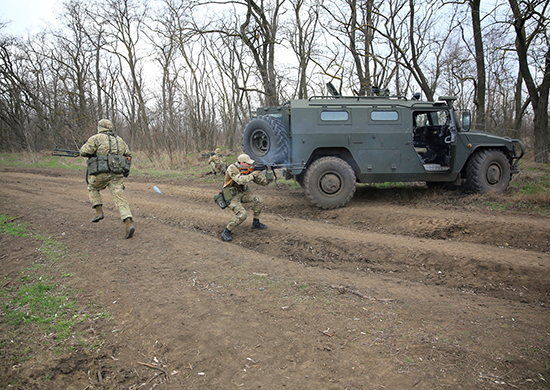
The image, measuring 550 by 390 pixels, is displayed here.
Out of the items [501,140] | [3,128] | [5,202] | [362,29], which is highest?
[362,29]

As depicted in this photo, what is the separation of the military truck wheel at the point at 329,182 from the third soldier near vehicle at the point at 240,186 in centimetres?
153

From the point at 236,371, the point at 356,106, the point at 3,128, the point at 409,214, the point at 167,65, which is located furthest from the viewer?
the point at 3,128

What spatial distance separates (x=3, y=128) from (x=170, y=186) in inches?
1068

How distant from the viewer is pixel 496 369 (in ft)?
8.61

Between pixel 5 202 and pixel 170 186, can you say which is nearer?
pixel 5 202

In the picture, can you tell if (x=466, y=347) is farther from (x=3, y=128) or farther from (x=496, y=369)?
(x=3, y=128)

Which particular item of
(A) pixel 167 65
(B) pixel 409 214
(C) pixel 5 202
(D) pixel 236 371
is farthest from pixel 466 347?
(A) pixel 167 65

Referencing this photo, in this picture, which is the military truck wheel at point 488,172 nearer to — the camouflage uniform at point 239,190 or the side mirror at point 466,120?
the side mirror at point 466,120

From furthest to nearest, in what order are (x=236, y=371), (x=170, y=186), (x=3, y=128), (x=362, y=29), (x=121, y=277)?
(x=3, y=128), (x=362, y=29), (x=170, y=186), (x=121, y=277), (x=236, y=371)

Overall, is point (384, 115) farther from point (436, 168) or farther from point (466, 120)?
point (466, 120)

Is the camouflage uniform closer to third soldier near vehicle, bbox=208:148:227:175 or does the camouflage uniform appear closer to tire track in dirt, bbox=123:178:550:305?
tire track in dirt, bbox=123:178:550:305

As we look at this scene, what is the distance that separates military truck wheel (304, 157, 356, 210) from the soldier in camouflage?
3816 millimetres

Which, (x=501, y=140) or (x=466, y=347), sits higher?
(x=501, y=140)

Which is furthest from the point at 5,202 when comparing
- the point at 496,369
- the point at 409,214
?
the point at 496,369
